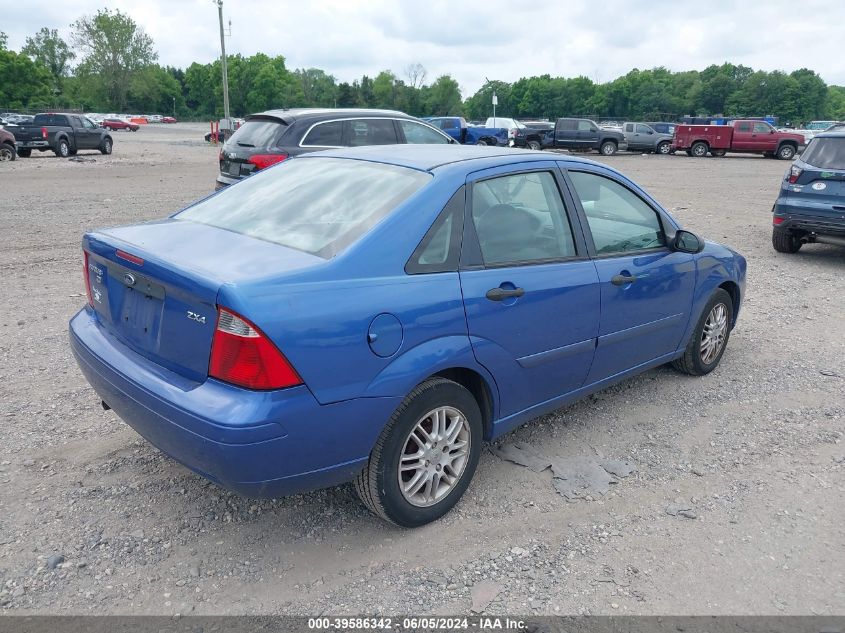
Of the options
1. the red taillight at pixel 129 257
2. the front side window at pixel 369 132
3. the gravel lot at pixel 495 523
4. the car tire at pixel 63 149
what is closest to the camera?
the gravel lot at pixel 495 523

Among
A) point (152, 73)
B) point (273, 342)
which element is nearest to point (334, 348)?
point (273, 342)

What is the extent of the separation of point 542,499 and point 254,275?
1877 mm

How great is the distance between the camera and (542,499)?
361 centimetres

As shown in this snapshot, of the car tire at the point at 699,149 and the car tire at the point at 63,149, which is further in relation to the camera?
the car tire at the point at 699,149

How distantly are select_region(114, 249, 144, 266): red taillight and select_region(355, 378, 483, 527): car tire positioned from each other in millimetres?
1260

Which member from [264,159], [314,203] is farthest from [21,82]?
[314,203]

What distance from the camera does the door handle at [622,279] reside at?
401 centimetres

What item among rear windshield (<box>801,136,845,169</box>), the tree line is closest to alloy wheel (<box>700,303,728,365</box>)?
rear windshield (<box>801,136,845,169</box>)

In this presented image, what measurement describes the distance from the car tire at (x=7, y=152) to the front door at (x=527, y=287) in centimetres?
2526

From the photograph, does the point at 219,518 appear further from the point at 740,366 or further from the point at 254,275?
the point at 740,366

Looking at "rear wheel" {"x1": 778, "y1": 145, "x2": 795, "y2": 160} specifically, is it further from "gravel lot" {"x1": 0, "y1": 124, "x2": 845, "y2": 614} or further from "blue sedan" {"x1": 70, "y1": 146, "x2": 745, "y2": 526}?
"blue sedan" {"x1": 70, "y1": 146, "x2": 745, "y2": 526}

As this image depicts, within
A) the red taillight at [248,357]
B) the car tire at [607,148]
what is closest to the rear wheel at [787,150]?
the car tire at [607,148]

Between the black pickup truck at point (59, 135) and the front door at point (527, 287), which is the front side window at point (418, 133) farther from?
the black pickup truck at point (59, 135)

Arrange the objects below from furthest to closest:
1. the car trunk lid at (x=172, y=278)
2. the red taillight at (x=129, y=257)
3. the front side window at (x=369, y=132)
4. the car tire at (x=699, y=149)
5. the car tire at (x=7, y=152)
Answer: the car tire at (x=699, y=149), the car tire at (x=7, y=152), the front side window at (x=369, y=132), the red taillight at (x=129, y=257), the car trunk lid at (x=172, y=278)
